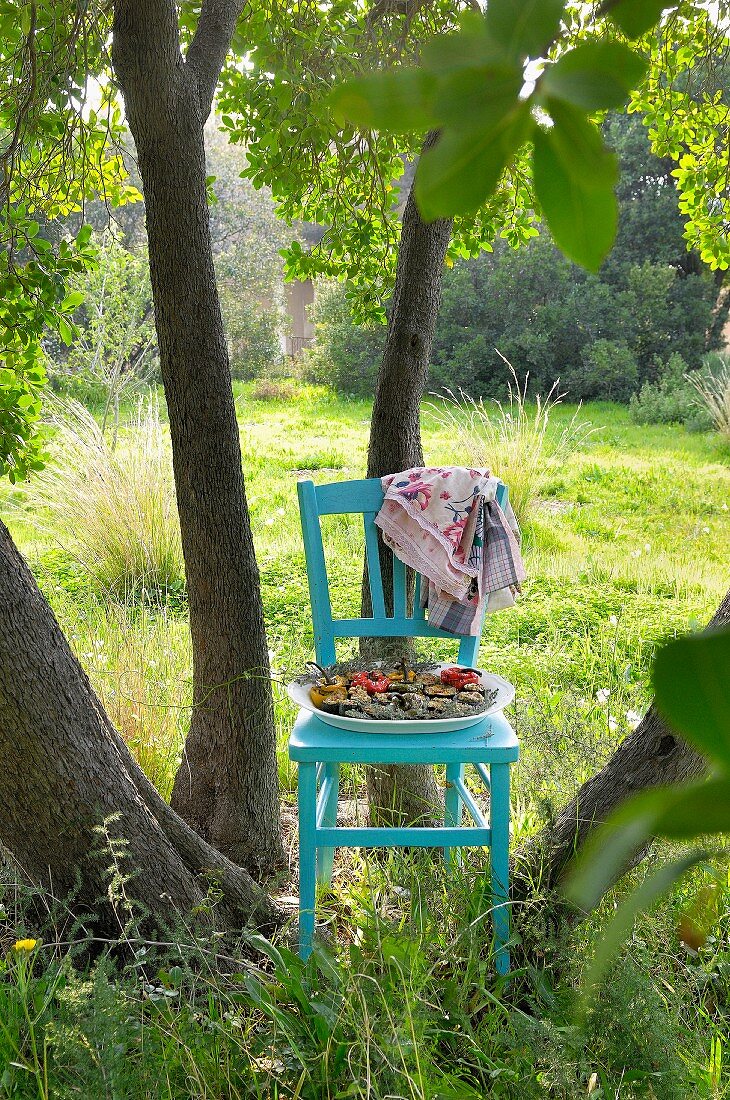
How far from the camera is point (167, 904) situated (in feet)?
5.38

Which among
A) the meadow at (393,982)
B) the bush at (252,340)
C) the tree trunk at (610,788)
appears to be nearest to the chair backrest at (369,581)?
the meadow at (393,982)

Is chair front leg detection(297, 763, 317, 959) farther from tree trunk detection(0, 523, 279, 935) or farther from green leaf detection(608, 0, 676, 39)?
green leaf detection(608, 0, 676, 39)

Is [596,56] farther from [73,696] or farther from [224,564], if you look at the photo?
[224,564]

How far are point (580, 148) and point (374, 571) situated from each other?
2.00 meters

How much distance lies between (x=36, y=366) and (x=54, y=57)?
0.73 m

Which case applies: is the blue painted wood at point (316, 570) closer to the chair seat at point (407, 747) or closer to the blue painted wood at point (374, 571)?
the blue painted wood at point (374, 571)

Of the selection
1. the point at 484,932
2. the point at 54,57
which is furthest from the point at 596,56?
the point at 54,57

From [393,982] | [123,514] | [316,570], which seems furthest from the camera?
[123,514]

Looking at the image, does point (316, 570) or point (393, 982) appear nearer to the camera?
point (393, 982)

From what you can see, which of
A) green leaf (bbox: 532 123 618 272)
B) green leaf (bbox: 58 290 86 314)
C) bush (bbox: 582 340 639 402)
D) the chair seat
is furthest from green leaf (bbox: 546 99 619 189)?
bush (bbox: 582 340 639 402)

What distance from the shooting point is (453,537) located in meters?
2.04

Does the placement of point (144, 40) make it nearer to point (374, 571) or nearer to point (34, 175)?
point (34, 175)

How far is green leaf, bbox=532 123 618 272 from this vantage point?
0.51 ft

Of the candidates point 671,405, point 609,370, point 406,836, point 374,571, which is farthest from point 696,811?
point 609,370
